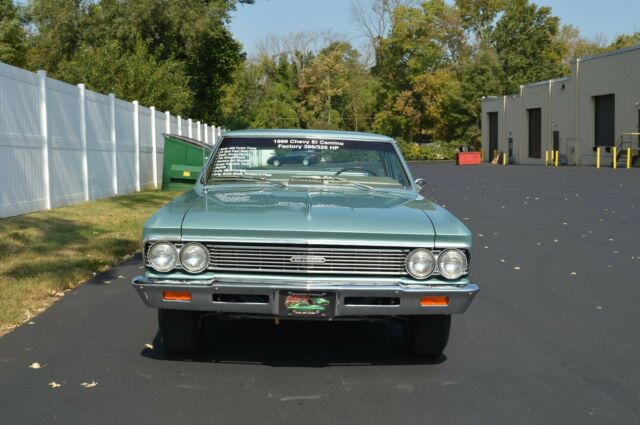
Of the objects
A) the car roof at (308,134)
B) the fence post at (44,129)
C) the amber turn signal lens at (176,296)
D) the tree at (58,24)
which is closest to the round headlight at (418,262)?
the amber turn signal lens at (176,296)

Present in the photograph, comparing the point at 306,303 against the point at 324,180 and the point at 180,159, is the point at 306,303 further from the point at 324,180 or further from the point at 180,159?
the point at 180,159

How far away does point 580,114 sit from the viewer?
4912 cm

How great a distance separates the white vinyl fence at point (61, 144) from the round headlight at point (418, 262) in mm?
8839

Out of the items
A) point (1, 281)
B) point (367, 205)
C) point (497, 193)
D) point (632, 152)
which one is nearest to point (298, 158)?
point (367, 205)

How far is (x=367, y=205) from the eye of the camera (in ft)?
16.3

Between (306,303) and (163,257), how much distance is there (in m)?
0.87

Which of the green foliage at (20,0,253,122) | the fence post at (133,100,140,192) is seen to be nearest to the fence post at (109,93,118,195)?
the fence post at (133,100,140,192)

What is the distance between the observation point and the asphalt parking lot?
13.4ft

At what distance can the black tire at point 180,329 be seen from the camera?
15.6ft

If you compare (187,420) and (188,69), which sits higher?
(188,69)

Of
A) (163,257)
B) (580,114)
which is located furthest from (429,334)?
(580,114)

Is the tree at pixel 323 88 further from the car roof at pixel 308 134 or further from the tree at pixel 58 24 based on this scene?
the car roof at pixel 308 134

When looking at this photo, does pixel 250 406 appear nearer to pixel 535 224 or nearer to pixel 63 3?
pixel 535 224

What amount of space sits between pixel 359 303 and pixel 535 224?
33.1ft
